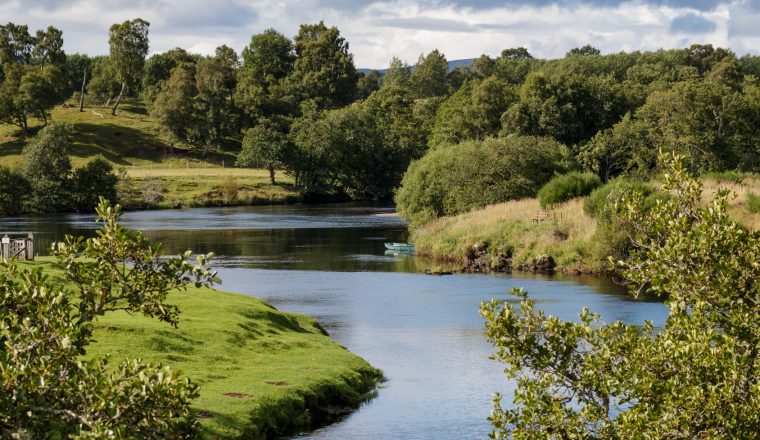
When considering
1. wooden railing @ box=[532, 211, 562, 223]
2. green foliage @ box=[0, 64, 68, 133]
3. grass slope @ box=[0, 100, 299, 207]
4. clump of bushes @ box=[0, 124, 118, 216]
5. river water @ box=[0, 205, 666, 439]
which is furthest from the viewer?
green foliage @ box=[0, 64, 68, 133]

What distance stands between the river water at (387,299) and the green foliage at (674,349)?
1500 cm

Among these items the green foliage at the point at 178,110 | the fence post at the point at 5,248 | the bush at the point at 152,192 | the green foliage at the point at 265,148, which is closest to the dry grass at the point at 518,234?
the fence post at the point at 5,248

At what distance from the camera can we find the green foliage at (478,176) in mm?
100875

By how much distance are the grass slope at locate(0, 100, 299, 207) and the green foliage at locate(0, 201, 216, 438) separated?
142 metres

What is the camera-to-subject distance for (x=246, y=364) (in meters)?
36.6

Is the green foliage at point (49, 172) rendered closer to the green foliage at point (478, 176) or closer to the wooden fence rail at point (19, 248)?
the green foliage at point (478, 176)

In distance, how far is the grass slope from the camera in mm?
161375

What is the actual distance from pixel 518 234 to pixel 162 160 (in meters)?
113

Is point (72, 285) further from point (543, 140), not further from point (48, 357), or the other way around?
point (543, 140)

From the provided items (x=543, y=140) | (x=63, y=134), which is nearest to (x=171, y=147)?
(x=63, y=134)

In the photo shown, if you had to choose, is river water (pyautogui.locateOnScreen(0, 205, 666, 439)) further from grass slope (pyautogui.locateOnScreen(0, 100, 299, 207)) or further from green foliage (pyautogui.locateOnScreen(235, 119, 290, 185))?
green foliage (pyautogui.locateOnScreen(235, 119, 290, 185))

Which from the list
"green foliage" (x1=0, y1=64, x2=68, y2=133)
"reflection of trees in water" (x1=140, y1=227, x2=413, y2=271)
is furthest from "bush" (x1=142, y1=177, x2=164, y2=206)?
"reflection of trees in water" (x1=140, y1=227, x2=413, y2=271)

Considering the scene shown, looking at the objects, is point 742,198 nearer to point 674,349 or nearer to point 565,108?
point 565,108

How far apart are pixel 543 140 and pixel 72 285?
76.7 m
